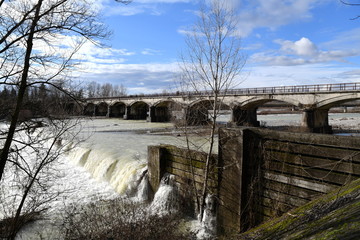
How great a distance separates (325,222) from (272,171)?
14.6ft

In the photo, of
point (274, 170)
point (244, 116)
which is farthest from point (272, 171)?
point (244, 116)

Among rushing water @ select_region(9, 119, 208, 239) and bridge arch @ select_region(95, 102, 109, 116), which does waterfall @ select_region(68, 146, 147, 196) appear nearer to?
rushing water @ select_region(9, 119, 208, 239)

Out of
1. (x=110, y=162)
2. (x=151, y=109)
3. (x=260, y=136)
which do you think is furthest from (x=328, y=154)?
(x=151, y=109)

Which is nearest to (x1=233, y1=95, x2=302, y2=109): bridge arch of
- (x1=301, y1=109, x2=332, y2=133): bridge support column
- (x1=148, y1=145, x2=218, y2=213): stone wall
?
(x1=301, y1=109, x2=332, y2=133): bridge support column

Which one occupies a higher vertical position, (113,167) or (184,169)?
(184,169)

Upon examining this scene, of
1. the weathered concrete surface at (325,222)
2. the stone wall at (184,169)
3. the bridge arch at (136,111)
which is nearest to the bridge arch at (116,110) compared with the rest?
the bridge arch at (136,111)

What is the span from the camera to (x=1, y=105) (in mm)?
7156

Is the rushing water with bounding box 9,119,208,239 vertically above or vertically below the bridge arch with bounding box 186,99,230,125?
below

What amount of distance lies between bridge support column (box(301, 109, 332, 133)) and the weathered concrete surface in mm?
30946

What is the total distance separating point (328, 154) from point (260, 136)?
80.4 inches

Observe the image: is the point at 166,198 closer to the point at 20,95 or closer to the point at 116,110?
the point at 20,95

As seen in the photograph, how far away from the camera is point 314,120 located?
33.8 metres

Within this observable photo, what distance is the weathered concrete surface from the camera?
10.2ft

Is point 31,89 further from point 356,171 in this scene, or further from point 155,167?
point 356,171
